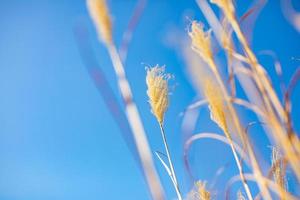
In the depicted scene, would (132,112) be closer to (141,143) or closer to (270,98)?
(141,143)

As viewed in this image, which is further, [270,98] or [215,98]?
[215,98]

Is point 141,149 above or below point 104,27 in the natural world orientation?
below

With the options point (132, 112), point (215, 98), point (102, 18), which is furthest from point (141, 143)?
point (215, 98)

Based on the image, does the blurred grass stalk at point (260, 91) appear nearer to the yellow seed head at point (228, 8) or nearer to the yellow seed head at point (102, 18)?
the yellow seed head at point (228, 8)

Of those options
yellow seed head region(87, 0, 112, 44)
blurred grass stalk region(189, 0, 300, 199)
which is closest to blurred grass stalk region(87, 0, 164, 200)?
yellow seed head region(87, 0, 112, 44)

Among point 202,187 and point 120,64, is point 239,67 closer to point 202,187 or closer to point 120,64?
point 120,64

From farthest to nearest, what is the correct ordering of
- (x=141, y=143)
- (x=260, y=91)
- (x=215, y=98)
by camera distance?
(x=215, y=98) → (x=260, y=91) → (x=141, y=143)

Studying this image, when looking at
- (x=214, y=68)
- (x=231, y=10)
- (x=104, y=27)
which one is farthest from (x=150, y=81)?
(x=104, y=27)

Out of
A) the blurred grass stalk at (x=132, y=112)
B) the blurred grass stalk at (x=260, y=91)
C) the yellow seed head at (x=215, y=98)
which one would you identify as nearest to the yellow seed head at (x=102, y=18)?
the blurred grass stalk at (x=132, y=112)

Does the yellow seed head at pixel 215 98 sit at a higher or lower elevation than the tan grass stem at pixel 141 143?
higher
